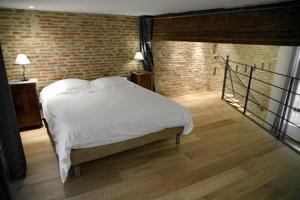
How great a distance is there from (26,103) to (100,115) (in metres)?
1.70

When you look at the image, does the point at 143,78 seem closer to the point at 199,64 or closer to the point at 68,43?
the point at 68,43

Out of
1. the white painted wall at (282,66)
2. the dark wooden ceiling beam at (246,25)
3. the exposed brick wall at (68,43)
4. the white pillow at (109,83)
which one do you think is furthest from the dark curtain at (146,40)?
the white painted wall at (282,66)

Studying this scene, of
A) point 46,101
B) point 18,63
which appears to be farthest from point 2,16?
point 46,101

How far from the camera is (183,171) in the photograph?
8.05ft

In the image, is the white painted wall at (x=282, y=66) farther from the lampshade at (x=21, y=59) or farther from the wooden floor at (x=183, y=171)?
the lampshade at (x=21, y=59)

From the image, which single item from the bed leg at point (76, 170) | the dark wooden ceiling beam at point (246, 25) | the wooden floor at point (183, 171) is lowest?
the wooden floor at point (183, 171)

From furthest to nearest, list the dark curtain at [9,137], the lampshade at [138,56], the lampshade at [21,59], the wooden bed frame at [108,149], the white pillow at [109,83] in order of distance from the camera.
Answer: the lampshade at [138,56] → the white pillow at [109,83] → the lampshade at [21,59] → the wooden bed frame at [108,149] → the dark curtain at [9,137]

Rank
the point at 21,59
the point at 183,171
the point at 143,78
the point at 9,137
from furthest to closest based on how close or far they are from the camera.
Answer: the point at 143,78 < the point at 21,59 < the point at 183,171 < the point at 9,137

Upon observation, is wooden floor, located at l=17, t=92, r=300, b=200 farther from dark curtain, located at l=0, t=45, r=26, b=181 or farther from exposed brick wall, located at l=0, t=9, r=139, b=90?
exposed brick wall, located at l=0, t=9, r=139, b=90

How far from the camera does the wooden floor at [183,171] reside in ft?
6.89

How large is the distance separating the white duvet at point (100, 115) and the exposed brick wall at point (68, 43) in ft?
1.66

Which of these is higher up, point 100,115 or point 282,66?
point 282,66

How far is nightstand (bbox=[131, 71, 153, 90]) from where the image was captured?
443 cm

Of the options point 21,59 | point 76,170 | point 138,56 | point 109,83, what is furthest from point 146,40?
point 76,170
